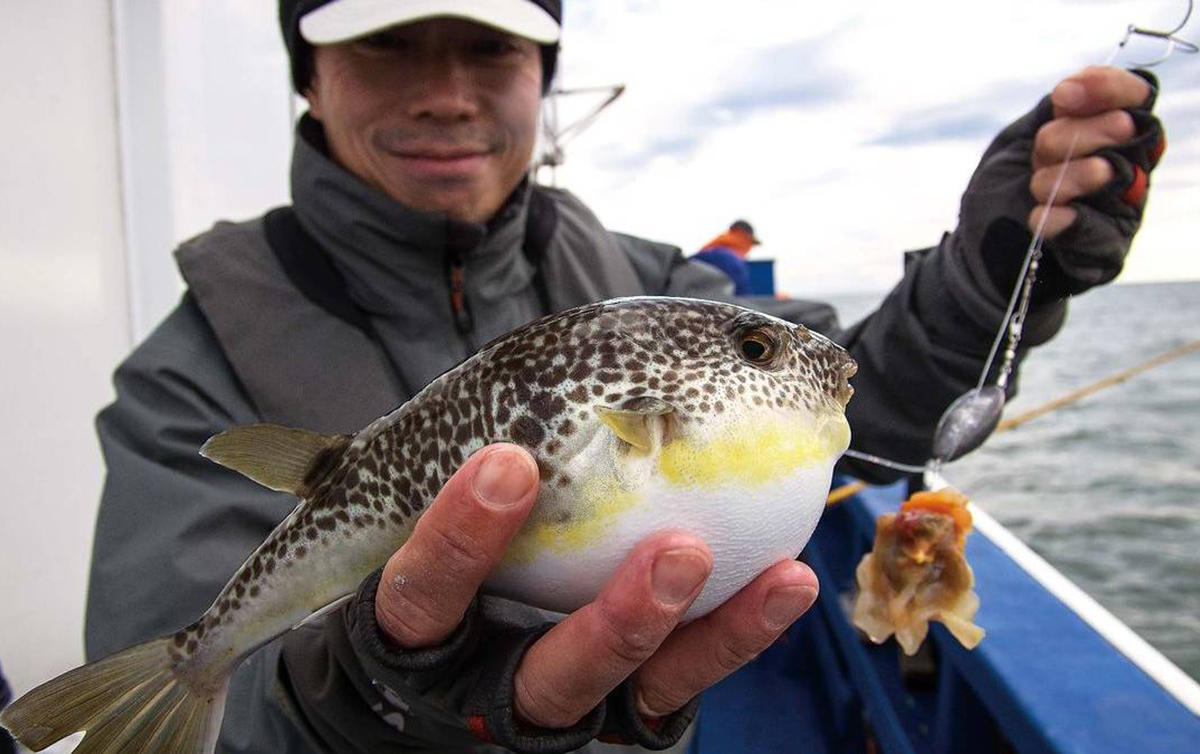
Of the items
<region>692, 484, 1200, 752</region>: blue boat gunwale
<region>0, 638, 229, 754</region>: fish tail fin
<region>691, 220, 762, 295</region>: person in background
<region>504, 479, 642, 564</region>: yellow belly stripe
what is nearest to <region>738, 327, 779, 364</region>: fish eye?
<region>504, 479, 642, 564</region>: yellow belly stripe

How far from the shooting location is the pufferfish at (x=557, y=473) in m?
1.11

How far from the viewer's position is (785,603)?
44.8 inches

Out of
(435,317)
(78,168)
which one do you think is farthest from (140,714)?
(78,168)

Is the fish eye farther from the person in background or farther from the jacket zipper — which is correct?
the person in background

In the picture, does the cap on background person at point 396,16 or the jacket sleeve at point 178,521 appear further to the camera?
the cap on background person at point 396,16

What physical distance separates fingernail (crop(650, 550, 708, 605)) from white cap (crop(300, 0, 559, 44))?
5.11 ft

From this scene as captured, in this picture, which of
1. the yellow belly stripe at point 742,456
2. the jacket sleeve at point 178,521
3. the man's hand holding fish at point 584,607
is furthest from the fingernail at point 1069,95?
the jacket sleeve at point 178,521

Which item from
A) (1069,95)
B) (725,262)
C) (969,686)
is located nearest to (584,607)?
(1069,95)

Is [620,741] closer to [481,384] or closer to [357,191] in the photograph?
[481,384]

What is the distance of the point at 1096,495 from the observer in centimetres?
1340

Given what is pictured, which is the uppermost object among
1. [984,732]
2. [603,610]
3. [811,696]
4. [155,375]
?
[603,610]

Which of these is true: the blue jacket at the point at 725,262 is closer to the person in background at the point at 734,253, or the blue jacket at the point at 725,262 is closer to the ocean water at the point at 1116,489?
the person in background at the point at 734,253

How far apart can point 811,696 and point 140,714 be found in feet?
11.4

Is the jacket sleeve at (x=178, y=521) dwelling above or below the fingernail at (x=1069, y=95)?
below
